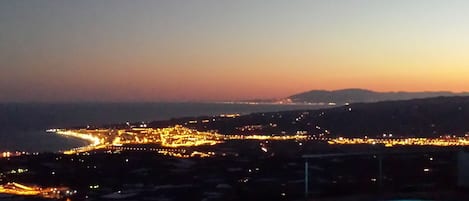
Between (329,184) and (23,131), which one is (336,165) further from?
(23,131)

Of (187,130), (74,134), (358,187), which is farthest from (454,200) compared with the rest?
(74,134)

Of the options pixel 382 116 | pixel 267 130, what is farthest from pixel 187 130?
pixel 382 116

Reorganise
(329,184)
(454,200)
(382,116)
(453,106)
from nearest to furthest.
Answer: (454,200), (329,184), (453,106), (382,116)

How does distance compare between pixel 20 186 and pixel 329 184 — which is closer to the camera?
pixel 329 184

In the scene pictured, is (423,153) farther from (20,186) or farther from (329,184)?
(20,186)

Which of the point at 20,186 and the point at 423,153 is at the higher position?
the point at 423,153

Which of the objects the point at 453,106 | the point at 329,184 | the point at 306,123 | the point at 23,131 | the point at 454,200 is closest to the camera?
the point at 454,200
